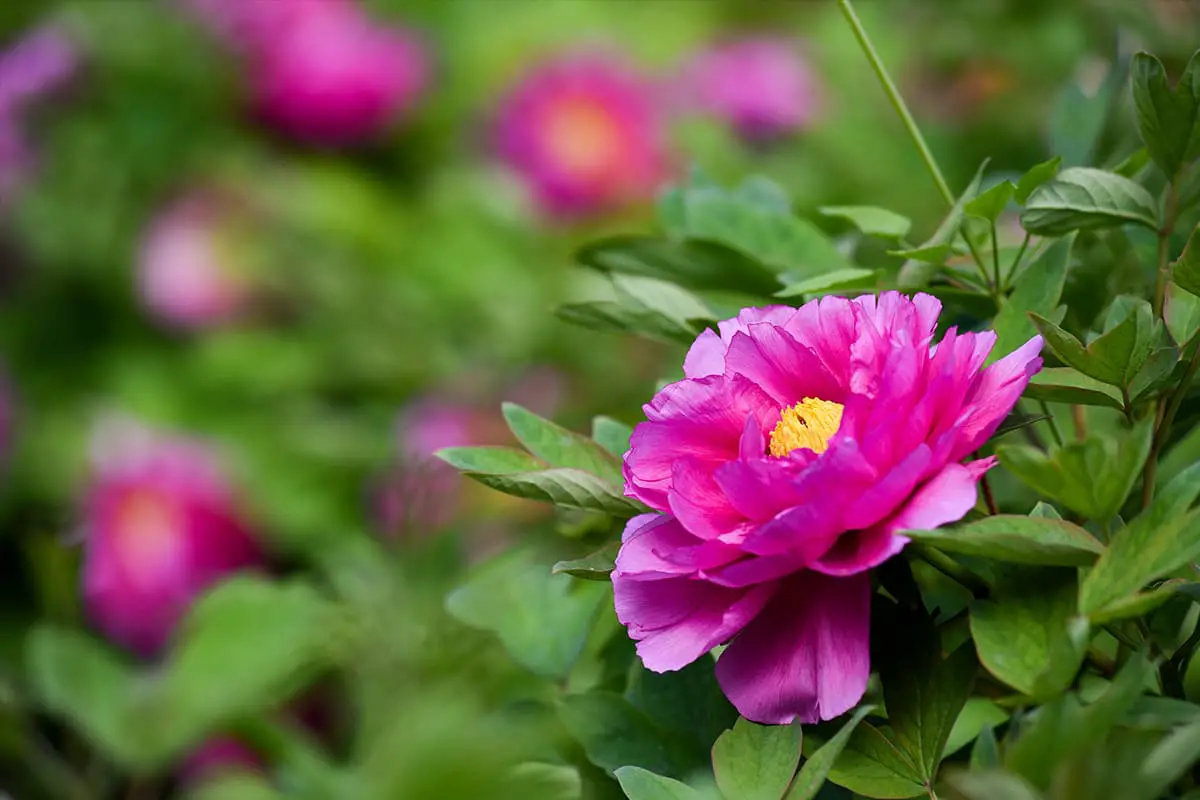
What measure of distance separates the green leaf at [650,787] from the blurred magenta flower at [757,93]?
1.36 metres

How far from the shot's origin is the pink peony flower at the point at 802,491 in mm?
302

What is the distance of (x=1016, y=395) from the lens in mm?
308

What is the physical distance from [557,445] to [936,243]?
0.39ft

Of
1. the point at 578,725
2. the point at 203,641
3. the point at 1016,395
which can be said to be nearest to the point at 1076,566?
the point at 1016,395

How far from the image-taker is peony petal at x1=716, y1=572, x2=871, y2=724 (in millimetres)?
304

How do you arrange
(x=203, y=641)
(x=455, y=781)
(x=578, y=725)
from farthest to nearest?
(x=203, y=641), (x=578, y=725), (x=455, y=781)

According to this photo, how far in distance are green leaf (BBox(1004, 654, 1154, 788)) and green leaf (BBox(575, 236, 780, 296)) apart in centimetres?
21

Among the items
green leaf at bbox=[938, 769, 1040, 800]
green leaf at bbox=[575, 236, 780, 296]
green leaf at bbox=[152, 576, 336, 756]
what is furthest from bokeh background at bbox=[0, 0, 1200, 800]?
green leaf at bbox=[938, 769, 1040, 800]

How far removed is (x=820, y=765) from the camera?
0.29m

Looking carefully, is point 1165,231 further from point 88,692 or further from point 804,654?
point 88,692

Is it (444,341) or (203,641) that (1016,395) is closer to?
(203,641)

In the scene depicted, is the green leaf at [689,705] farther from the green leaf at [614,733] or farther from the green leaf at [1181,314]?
the green leaf at [1181,314]

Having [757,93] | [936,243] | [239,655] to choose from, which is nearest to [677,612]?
[936,243]

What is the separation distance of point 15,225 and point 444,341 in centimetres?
49
